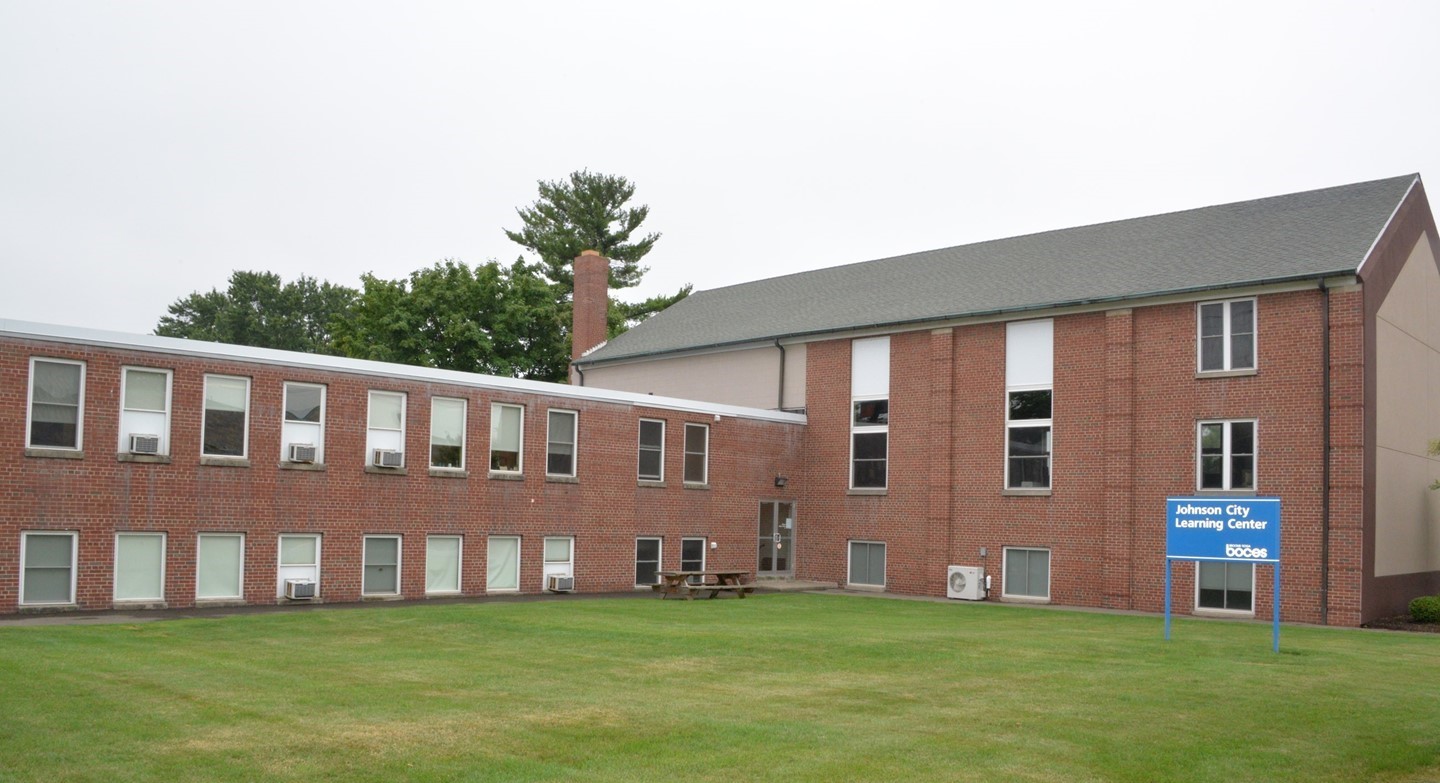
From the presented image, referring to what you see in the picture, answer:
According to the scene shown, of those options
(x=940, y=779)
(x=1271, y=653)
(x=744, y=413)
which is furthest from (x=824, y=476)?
(x=940, y=779)

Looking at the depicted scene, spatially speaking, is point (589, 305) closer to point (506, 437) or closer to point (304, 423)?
point (506, 437)

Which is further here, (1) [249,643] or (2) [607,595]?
(2) [607,595]

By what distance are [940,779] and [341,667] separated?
777 cm

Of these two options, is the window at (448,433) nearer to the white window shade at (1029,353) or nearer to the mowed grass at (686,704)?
the mowed grass at (686,704)

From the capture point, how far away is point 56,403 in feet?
67.6

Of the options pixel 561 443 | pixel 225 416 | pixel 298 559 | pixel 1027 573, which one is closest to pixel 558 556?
pixel 561 443

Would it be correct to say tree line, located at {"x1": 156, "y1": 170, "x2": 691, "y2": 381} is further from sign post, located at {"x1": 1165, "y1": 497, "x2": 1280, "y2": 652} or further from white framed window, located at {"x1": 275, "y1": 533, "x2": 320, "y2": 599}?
sign post, located at {"x1": 1165, "y1": 497, "x2": 1280, "y2": 652}

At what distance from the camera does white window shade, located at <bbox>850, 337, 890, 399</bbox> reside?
32.5m

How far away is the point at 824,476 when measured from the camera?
33656 mm

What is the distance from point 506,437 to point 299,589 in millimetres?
5893

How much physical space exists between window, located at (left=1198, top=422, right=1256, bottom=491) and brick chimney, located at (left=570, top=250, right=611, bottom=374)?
21.7m

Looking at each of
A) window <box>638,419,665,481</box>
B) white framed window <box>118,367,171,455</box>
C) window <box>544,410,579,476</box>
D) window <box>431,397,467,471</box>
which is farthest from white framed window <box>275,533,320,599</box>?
window <box>638,419,665,481</box>

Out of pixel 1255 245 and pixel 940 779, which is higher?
pixel 1255 245

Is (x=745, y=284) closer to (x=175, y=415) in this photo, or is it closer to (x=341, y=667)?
(x=175, y=415)
